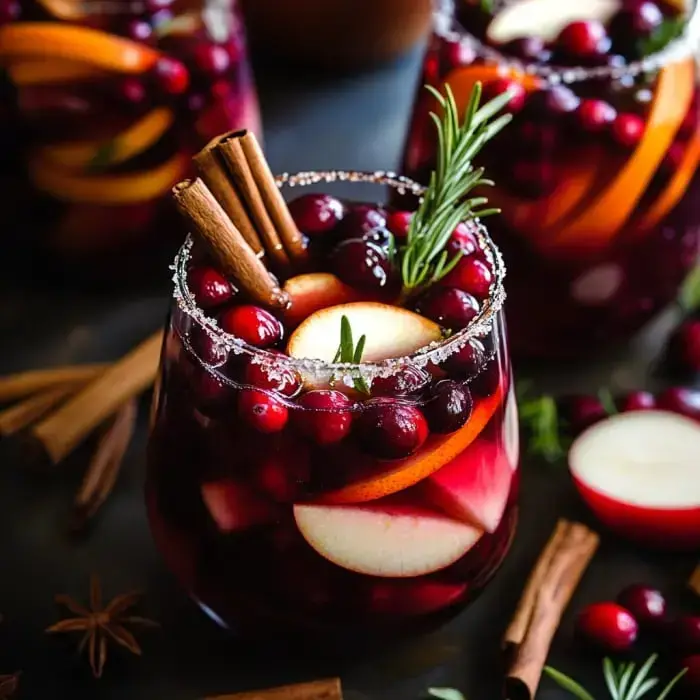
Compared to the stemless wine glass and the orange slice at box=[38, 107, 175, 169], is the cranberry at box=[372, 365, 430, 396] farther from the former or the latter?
the orange slice at box=[38, 107, 175, 169]

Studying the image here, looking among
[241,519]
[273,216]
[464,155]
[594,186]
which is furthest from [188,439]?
[594,186]

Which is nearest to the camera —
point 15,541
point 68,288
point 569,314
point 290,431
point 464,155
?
point 290,431

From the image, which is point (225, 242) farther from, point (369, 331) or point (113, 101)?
point (113, 101)

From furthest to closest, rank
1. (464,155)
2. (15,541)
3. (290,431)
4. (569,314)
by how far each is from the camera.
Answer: (569,314), (15,541), (464,155), (290,431)

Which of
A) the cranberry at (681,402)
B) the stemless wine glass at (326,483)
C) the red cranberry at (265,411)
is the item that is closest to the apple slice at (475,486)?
the stemless wine glass at (326,483)

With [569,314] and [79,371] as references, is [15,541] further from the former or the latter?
[569,314]

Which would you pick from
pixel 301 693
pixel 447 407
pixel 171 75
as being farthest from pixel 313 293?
pixel 171 75

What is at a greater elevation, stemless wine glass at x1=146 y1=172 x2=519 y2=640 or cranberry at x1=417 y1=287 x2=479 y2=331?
cranberry at x1=417 y1=287 x2=479 y2=331

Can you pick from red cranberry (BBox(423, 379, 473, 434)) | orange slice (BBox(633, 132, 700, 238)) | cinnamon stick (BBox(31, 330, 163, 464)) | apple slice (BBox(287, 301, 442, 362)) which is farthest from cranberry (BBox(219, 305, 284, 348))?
orange slice (BBox(633, 132, 700, 238))
